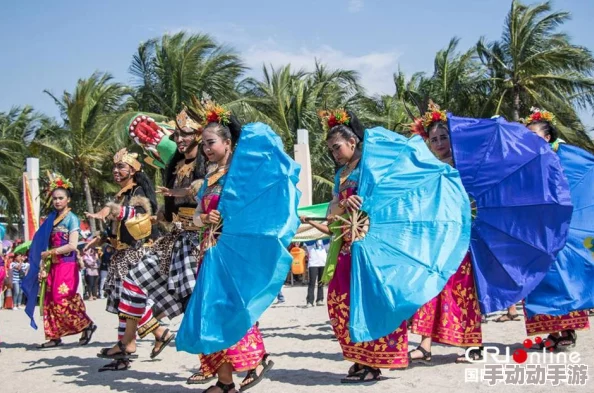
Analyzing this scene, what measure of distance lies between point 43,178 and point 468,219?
2703 centimetres

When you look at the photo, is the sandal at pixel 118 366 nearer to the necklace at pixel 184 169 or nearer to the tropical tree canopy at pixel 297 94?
the necklace at pixel 184 169

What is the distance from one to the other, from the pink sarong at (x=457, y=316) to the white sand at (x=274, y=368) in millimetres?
257

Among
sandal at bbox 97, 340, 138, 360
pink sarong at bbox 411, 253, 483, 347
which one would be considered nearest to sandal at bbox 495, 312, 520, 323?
pink sarong at bbox 411, 253, 483, 347

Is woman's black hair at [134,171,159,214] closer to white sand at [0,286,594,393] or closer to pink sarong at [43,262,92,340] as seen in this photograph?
white sand at [0,286,594,393]

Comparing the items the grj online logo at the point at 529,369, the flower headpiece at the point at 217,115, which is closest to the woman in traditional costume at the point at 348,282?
the grj online logo at the point at 529,369

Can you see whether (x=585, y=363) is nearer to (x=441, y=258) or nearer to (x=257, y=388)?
(x=441, y=258)

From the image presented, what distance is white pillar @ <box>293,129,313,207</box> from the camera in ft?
44.3

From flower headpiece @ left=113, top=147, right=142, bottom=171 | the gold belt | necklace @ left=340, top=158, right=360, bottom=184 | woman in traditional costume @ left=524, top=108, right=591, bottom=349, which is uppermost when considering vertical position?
flower headpiece @ left=113, top=147, right=142, bottom=171

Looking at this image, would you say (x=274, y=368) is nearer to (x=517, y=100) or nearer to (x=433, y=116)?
(x=433, y=116)

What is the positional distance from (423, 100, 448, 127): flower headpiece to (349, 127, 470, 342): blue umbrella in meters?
0.80

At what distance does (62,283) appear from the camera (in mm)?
8242

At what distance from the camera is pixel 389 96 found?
1146 inches

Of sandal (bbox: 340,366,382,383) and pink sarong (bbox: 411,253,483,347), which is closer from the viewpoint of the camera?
sandal (bbox: 340,366,382,383)

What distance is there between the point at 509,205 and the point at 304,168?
9.04 m
